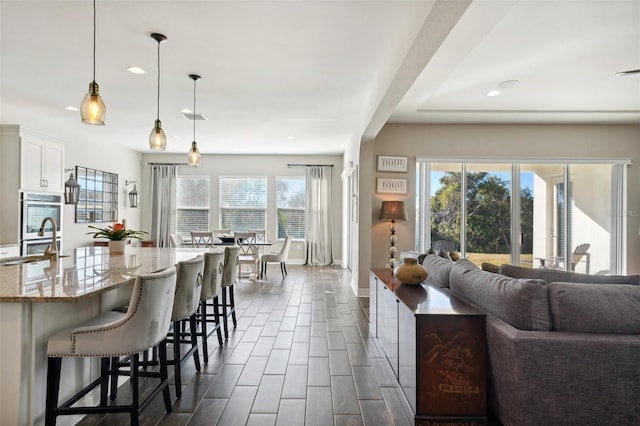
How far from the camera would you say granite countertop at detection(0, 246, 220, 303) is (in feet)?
5.61

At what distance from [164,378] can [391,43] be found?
3.15 m

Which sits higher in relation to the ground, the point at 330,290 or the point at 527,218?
the point at 527,218

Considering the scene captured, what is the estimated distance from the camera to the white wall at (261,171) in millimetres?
8977

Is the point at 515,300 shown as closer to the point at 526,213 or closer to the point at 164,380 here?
the point at 164,380

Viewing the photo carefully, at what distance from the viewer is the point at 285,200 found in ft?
29.7

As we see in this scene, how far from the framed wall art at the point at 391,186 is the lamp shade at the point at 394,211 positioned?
0.33m

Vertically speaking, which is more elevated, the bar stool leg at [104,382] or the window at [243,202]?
the window at [243,202]

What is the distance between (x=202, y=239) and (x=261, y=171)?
259 centimetres

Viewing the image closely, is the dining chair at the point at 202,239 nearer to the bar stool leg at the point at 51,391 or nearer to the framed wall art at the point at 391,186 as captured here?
the framed wall art at the point at 391,186

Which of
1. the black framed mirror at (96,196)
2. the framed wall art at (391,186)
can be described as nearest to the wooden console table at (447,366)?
the framed wall art at (391,186)

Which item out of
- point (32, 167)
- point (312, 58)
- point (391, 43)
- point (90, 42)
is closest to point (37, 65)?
point (90, 42)

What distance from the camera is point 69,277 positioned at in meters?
2.17

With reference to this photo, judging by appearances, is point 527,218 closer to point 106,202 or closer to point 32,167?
point 32,167

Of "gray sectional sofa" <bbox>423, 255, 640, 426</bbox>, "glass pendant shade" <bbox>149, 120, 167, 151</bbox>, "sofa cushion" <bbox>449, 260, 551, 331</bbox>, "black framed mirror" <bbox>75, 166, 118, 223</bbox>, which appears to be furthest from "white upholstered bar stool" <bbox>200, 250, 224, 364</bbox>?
"black framed mirror" <bbox>75, 166, 118, 223</bbox>
